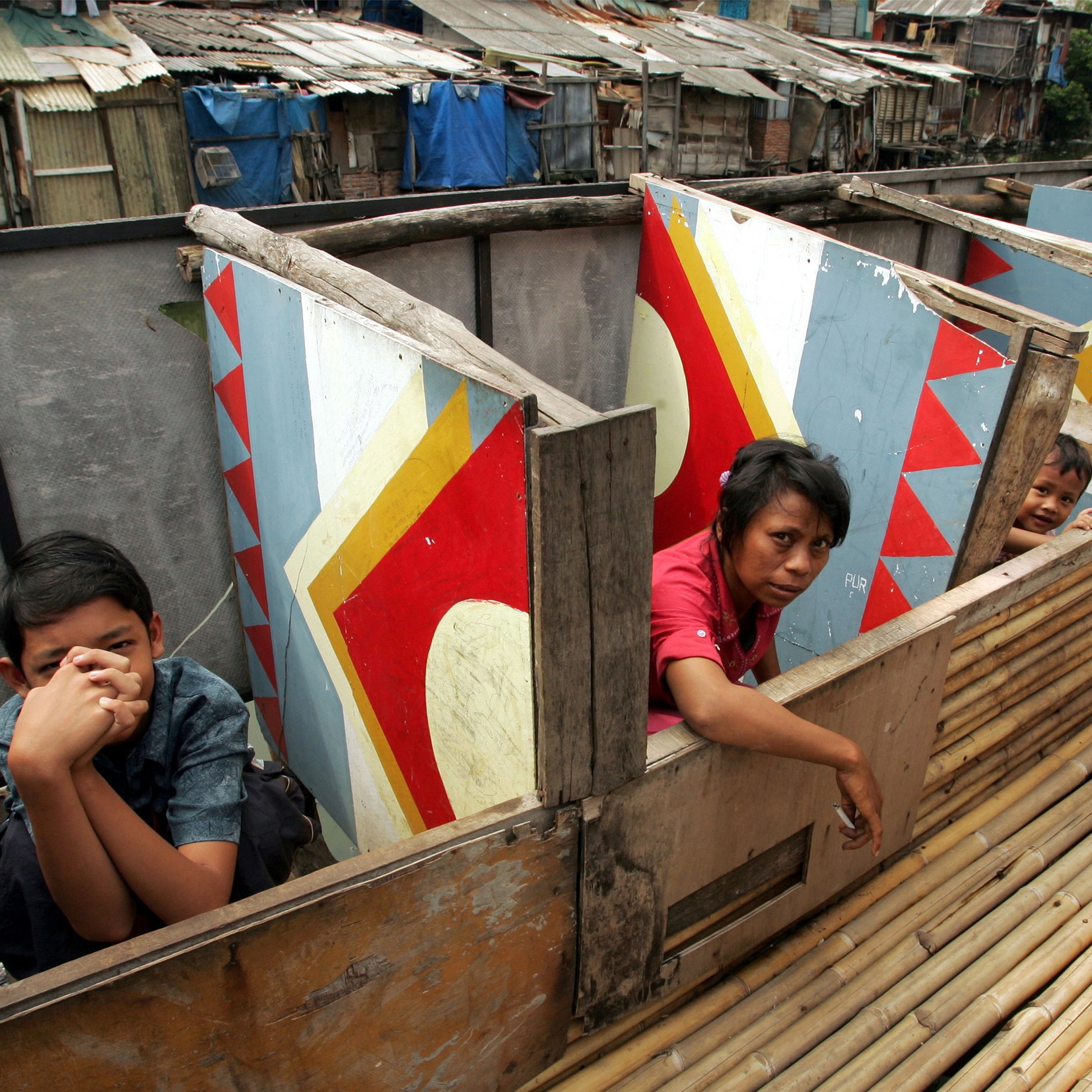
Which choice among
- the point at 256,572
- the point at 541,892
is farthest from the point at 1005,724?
the point at 256,572

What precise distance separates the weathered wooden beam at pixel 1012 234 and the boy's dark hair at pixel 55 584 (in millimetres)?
2930

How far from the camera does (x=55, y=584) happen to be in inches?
56.8

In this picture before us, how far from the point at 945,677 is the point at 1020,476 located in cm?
67

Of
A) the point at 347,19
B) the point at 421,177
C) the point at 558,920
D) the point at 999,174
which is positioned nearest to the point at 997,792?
the point at 558,920

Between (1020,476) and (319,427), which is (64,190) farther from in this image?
(1020,476)

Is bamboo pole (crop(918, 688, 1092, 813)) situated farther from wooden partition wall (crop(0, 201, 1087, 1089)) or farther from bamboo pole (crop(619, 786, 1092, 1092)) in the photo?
wooden partition wall (crop(0, 201, 1087, 1089))

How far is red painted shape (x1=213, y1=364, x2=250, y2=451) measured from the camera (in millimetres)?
2646

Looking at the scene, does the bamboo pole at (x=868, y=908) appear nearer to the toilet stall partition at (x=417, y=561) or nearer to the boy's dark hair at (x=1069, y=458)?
the toilet stall partition at (x=417, y=561)

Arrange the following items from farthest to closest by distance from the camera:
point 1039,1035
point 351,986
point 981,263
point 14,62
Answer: point 14,62 < point 981,263 < point 1039,1035 < point 351,986

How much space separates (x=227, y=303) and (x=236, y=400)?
0.29 metres

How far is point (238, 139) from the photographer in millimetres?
10633

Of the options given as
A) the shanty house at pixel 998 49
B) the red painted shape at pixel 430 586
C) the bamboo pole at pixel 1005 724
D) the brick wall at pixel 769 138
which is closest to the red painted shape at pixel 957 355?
the bamboo pole at pixel 1005 724

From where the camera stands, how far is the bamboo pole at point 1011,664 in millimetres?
2115

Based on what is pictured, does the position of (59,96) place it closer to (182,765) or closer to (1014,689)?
(182,765)
